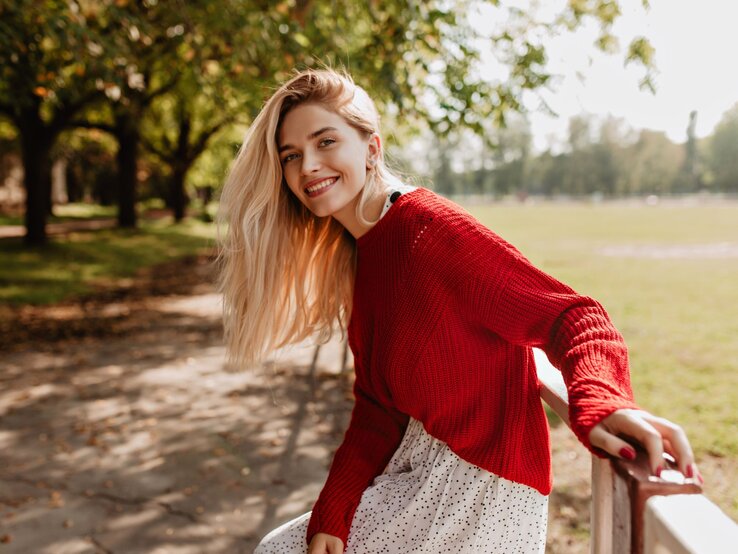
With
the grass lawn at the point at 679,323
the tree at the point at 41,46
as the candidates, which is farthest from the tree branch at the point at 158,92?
the grass lawn at the point at 679,323

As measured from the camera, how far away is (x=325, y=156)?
2016 millimetres

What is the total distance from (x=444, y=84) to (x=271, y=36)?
1578mm

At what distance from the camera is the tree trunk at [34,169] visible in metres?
15.5

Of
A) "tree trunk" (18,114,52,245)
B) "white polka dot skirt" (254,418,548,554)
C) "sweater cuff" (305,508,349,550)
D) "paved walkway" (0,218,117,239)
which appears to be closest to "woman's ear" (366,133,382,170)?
"white polka dot skirt" (254,418,548,554)

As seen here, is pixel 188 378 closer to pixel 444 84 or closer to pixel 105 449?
pixel 105 449

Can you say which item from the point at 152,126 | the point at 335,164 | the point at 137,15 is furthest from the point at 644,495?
the point at 152,126

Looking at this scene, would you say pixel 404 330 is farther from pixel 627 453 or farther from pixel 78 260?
pixel 78 260

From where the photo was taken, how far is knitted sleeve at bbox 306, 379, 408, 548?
1.83m

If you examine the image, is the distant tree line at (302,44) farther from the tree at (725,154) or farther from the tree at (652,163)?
the tree at (652,163)

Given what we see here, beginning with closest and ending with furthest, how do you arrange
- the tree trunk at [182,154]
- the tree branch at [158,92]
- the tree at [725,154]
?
the tree branch at [158,92], the tree trunk at [182,154], the tree at [725,154]

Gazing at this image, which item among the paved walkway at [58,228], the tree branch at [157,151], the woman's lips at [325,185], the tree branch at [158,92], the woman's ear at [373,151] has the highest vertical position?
the tree branch at [158,92]

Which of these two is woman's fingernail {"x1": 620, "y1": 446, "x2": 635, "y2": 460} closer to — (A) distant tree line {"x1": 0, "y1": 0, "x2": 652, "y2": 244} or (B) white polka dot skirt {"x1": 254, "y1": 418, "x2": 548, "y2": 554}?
(B) white polka dot skirt {"x1": 254, "y1": 418, "x2": 548, "y2": 554}

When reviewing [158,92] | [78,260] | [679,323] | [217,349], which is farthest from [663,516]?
[158,92]

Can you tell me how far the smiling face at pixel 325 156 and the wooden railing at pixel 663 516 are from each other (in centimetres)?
124
